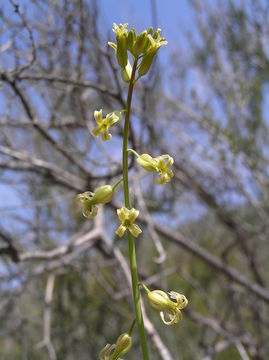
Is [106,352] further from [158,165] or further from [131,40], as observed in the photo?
[131,40]

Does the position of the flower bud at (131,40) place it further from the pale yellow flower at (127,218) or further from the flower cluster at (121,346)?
the flower cluster at (121,346)

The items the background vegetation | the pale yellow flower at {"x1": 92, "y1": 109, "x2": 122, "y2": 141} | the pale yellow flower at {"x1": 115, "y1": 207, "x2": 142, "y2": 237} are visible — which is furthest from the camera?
the background vegetation

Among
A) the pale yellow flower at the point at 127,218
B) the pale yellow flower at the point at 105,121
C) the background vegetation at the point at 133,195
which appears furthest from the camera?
the background vegetation at the point at 133,195

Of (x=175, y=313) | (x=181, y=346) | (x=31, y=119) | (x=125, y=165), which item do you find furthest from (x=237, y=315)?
(x=125, y=165)

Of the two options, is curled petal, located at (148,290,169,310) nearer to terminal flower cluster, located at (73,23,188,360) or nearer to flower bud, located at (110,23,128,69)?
terminal flower cluster, located at (73,23,188,360)

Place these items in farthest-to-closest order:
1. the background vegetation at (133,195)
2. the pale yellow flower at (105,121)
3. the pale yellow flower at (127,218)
Result: the background vegetation at (133,195) < the pale yellow flower at (105,121) < the pale yellow flower at (127,218)

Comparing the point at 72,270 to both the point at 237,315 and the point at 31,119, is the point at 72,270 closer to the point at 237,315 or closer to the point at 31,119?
the point at 237,315


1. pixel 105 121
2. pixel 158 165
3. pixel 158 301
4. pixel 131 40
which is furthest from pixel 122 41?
pixel 158 301

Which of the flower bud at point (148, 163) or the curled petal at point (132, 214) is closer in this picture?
the curled petal at point (132, 214)

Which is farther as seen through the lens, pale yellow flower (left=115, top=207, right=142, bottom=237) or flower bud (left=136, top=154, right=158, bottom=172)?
flower bud (left=136, top=154, right=158, bottom=172)

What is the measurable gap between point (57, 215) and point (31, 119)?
180cm

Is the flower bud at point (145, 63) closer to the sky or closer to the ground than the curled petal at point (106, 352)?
closer to the sky

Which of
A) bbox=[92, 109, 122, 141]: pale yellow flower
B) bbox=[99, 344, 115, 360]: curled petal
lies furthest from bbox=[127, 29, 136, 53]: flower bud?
bbox=[99, 344, 115, 360]: curled petal

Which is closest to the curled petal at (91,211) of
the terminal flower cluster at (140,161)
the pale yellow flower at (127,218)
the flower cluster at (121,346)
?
the terminal flower cluster at (140,161)
